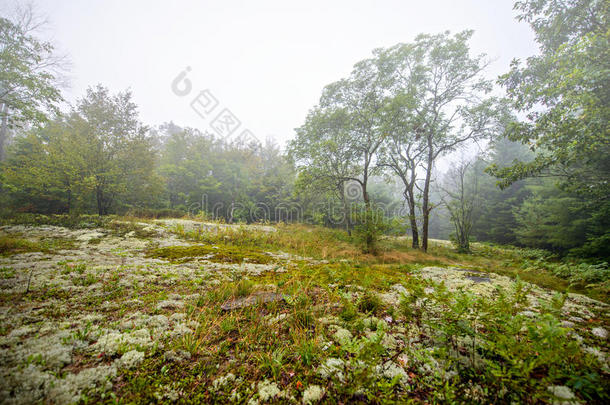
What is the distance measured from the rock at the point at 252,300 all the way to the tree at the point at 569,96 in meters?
8.43

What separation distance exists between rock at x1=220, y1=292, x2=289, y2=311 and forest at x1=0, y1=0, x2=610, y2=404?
0.06 meters

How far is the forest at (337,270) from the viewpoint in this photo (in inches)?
56.0

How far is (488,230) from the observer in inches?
758

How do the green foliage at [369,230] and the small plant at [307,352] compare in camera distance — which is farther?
the green foliage at [369,230]

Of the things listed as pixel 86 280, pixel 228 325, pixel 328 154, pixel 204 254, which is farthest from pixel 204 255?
pixel 328 154

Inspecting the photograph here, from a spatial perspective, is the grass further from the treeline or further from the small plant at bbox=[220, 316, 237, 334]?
the treeline

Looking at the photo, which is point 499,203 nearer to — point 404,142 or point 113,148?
point 404,142

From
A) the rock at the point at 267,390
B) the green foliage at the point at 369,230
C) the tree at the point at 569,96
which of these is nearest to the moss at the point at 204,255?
the rock at the point at 267,390

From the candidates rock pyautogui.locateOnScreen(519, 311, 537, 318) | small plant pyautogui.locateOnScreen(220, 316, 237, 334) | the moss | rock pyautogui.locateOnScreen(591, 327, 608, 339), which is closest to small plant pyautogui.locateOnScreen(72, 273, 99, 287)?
the moss

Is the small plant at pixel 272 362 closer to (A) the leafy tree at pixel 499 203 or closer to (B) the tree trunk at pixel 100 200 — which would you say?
(B) the tree trunk at pixel 100 200

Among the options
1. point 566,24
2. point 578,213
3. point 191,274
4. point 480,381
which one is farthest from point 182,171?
point 578,213

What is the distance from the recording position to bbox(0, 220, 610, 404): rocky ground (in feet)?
4.38

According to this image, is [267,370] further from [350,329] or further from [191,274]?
[191,274]

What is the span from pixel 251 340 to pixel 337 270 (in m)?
2.66
